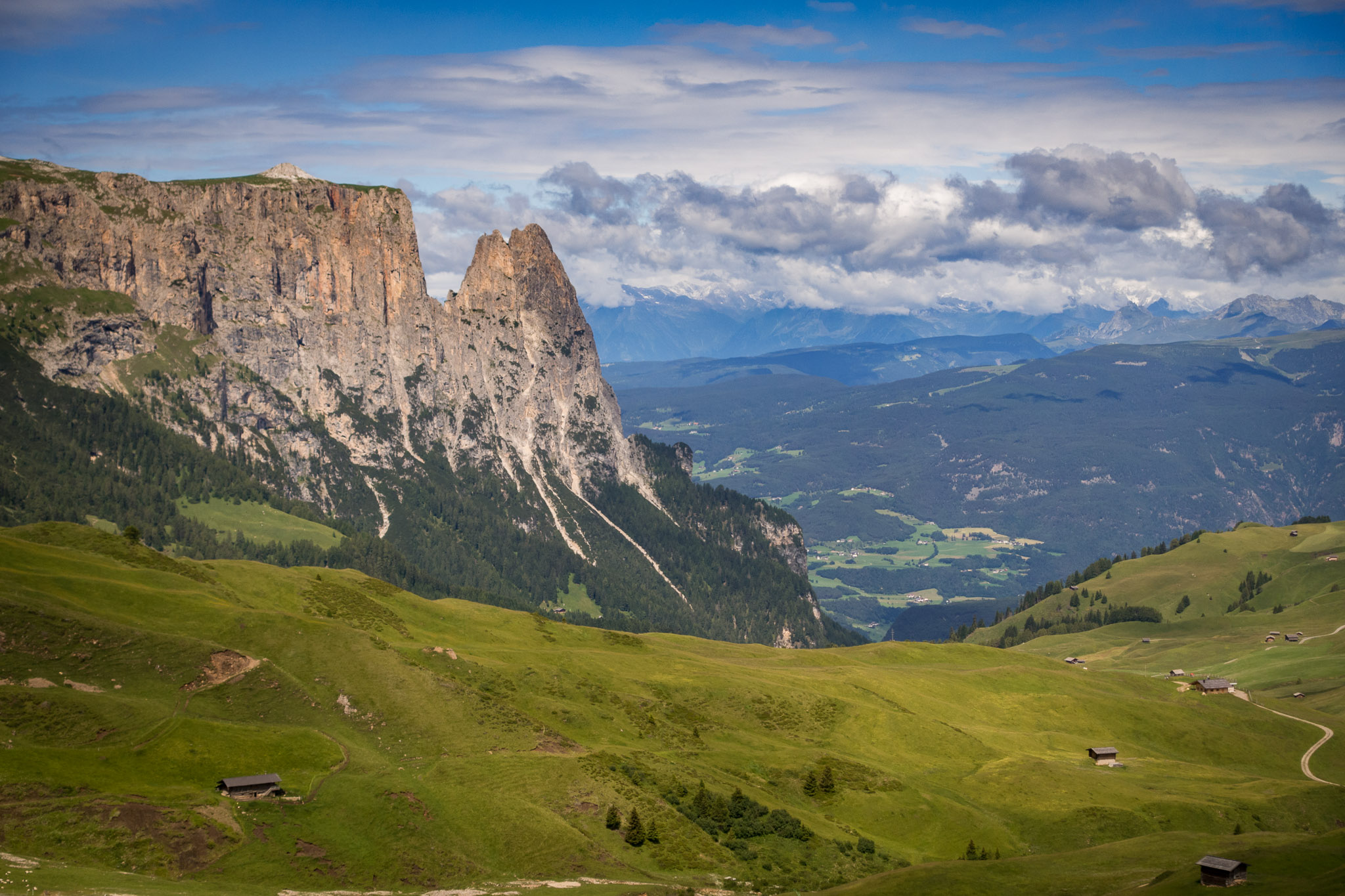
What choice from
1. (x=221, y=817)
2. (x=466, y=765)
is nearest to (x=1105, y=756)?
(x=466, y=765)

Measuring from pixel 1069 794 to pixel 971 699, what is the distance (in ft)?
192

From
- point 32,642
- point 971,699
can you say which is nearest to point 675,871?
point 32,642

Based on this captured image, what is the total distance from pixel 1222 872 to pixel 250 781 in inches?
3247

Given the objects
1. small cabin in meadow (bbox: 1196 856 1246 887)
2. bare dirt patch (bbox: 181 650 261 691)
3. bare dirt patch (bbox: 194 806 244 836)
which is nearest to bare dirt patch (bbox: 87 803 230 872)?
bare dirt patch (bbox: 194 806 244 836)

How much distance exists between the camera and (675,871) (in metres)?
102

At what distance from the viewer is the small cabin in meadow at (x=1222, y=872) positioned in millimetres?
82438

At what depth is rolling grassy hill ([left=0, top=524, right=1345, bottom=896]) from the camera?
91688 mm

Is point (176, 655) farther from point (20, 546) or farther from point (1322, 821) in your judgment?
point (1322, 821)

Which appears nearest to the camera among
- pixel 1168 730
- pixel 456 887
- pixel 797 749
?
pixel 456 887

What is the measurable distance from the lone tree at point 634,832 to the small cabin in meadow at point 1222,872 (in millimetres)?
49955

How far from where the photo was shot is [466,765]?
112 m

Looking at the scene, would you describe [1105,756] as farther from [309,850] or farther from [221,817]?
[221,817]

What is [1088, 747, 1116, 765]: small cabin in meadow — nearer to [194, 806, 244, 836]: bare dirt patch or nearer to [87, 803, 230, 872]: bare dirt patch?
[194, 806, 244, 836]: bare dirt patch

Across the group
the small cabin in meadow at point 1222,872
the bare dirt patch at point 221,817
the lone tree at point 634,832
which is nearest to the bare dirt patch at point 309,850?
the bare dirt patch at point 221,817
